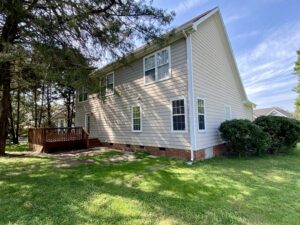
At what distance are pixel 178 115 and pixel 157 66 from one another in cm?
281

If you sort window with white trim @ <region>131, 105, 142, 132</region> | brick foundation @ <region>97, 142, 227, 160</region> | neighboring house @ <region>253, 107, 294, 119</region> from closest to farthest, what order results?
brick foundation @ <region>97, 142, 227, 160</region> → window with white trim @ <region>131, 105, 142, 132</region> → neighboring house @ <region>253, 107, 294, 119</region>

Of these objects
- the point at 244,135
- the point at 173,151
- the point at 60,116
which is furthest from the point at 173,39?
the point at 60,116

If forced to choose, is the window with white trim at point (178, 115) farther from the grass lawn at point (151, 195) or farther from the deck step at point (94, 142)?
the deck step at point (94, 142)

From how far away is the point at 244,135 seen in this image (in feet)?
29.9

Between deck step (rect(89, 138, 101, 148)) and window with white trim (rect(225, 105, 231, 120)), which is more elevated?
window with white trim (rect(225, 105, 231, 120))

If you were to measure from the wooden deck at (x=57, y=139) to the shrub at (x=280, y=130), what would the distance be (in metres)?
10.9

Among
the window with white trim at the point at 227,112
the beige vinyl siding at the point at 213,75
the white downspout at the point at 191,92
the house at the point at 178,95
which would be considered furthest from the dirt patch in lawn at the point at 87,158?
the window with white trim at the point at 227,112

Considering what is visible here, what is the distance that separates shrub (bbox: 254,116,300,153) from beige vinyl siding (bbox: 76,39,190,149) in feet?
16.8

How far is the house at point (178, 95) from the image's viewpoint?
29.5 ft

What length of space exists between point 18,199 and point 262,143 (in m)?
9.34

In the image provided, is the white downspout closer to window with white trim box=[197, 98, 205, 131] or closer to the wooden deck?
window with white trim box=[197, 98, 205, 131]

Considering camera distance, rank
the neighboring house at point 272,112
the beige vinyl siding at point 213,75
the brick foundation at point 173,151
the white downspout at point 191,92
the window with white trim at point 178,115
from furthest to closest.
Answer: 1. the neighboring house at point 272,112
2. the beige vinyl siding at point 213,75
3. the window with white trim at point 178,115
4. the brick foundation at point 173,151
5. the white downspout at point 191,92

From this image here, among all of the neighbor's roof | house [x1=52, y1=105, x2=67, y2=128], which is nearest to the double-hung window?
the neighbor's roof

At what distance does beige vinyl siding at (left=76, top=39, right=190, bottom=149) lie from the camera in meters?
9.31
